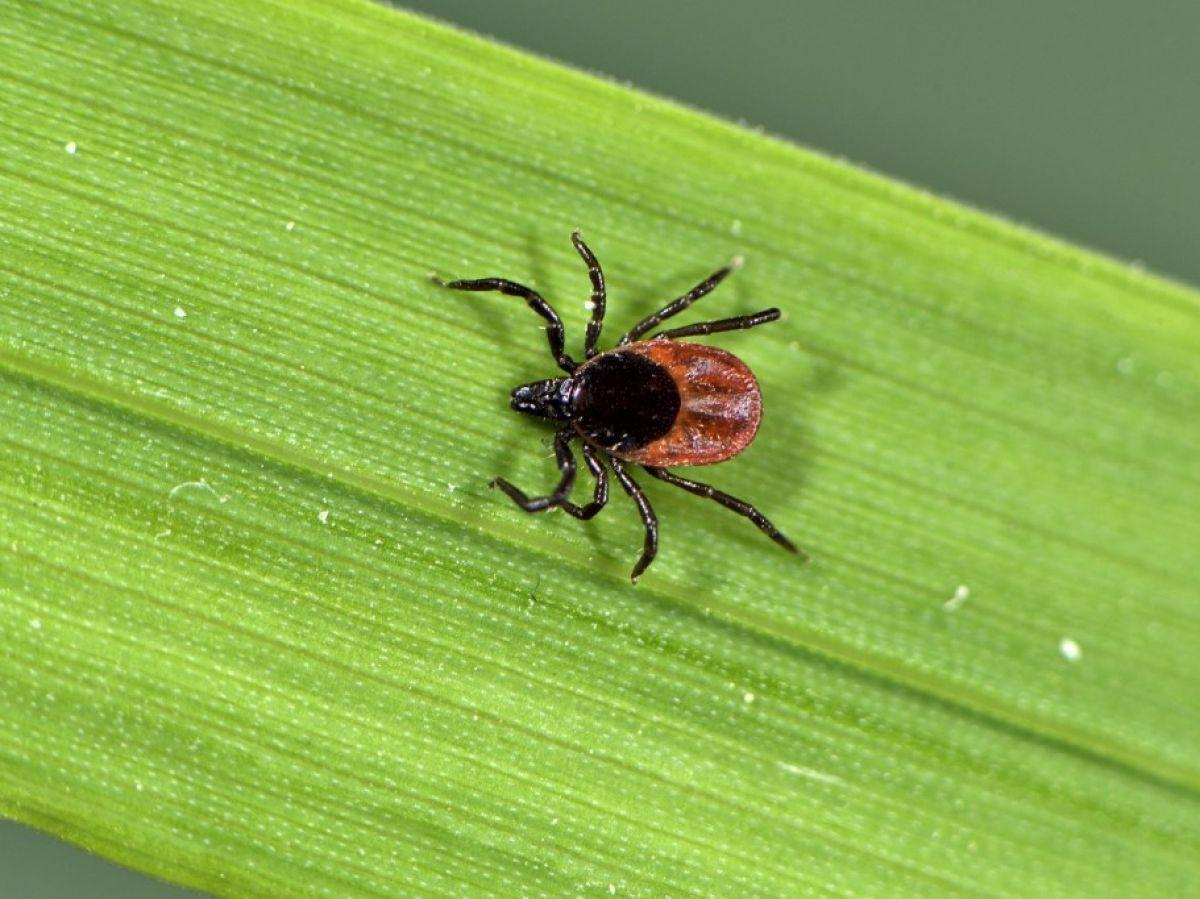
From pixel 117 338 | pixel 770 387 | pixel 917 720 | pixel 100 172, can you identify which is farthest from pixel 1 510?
pixel 917 720

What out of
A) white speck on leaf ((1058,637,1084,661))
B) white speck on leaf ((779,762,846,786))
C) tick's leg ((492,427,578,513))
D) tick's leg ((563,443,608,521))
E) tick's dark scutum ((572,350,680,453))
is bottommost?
white speck on leaf ((779,762,846,786))

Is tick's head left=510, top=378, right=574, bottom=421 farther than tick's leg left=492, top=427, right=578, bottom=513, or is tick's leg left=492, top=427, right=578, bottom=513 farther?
tick's head left=510, top=378, right=574, bottom=421

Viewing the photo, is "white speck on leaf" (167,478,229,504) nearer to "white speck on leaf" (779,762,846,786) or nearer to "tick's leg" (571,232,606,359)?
"tick's leg" (571,232,606,359)

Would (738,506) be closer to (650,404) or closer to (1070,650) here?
(650,404)

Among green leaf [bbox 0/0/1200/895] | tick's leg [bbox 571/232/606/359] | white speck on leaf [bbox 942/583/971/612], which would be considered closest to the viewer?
green leaf [bbox 0/0/1200/895]

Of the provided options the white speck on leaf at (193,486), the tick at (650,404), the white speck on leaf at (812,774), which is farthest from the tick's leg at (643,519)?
the white speck on leaf at (193,486)

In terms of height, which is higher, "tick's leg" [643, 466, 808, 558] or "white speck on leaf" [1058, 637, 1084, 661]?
"tick's leg" [643, 466, 808, 558]

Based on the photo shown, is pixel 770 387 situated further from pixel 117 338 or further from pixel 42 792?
pixel 42 792

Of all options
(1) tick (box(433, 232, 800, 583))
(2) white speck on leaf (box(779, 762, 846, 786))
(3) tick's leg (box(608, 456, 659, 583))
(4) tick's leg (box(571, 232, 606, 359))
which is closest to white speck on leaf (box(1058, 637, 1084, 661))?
(2) white speck on leaf (box(779, 762, 846, 786))
